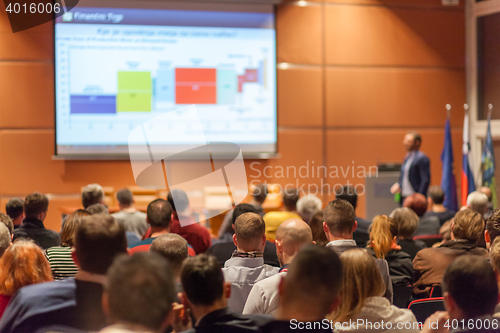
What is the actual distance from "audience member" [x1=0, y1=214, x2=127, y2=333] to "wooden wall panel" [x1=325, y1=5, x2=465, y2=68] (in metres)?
5.69

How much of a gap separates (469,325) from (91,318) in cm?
116

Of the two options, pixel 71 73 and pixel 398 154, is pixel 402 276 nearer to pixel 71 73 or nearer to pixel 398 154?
pixel 398 154

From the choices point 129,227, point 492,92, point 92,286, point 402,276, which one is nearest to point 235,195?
point 129,227

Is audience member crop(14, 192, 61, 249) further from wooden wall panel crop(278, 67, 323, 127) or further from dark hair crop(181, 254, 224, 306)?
wooden wall panel crop(278, 67, 323, 127)

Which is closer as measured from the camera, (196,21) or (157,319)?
(157,319)

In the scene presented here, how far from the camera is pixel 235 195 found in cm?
628

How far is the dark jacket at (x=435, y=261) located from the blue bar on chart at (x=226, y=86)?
402cm

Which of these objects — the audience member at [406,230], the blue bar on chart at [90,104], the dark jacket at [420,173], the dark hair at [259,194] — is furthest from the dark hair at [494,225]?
the blue bar on chart at [90,104]

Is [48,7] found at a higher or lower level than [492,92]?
higher

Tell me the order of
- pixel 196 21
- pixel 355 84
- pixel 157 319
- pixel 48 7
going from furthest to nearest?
pixel 355 84, pixel 196 21, pixel 48 7, pixel 157 319

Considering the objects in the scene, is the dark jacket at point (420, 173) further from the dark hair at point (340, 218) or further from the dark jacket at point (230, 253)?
the dark hair at point (340, 218)

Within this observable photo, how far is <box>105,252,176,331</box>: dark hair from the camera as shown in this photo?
1.05 metres

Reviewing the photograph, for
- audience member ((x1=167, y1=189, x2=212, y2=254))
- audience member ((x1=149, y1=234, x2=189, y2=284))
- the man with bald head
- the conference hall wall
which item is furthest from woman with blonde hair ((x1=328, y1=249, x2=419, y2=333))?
the conference hall wall

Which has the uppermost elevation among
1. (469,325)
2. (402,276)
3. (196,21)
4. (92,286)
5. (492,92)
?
(196,21)
